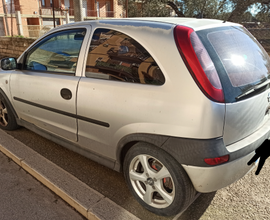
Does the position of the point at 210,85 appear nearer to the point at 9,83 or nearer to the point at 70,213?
the point at 70,213

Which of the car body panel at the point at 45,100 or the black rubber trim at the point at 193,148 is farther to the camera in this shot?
the car body panel at the point at 45,100

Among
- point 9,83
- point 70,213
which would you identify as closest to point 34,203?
point 70,213

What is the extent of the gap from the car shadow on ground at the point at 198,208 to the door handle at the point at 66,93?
160 centimetres

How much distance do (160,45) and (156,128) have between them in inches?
26.5

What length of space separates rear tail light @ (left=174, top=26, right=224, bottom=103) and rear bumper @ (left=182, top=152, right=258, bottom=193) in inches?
20.5

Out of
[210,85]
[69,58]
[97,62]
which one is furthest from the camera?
[69,58]

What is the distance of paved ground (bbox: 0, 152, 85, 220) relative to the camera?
7.47ft

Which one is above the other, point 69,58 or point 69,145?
point 69,58

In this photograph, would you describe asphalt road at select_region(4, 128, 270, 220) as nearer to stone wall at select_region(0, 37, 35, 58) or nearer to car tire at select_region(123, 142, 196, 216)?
car tire at select_region(123, 142, 196, 216)

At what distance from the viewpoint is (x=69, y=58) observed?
2.73 meters

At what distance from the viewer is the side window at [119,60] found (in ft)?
6.64

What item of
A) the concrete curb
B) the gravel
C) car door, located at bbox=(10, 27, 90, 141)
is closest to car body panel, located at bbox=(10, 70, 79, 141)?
car door, located at bbox=(10, 27, 90, 141)

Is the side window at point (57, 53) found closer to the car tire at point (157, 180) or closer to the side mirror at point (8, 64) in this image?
the side mirror at point (8, 64)

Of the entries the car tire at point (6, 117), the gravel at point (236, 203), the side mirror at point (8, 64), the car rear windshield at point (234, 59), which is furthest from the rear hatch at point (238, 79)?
the car tire at point (6, 117)
